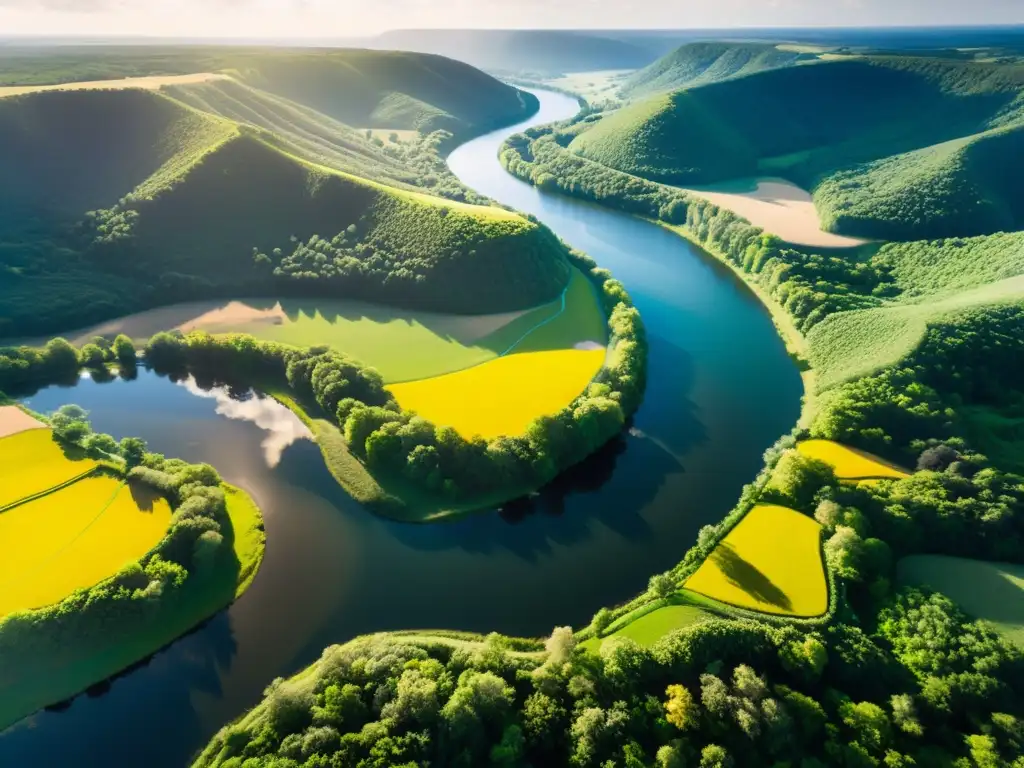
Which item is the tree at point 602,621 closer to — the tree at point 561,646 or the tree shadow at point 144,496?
the tree at point 561,646

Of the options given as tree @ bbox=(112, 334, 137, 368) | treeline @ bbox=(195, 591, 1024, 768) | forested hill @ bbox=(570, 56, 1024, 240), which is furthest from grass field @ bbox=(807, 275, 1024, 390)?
tree @ bbox=(112, 334, 137, 368)

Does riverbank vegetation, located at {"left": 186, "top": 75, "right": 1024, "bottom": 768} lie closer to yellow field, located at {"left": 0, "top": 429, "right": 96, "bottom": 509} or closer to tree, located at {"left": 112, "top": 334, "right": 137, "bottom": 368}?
yellow field, located at {"left": 0, "top": 429, "right": 96, "bottom": 509}

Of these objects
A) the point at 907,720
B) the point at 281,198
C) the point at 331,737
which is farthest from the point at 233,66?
the point at 907,720

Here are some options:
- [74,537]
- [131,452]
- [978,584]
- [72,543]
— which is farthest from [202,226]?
[978,584]

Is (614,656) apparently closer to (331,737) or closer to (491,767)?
(491,767)

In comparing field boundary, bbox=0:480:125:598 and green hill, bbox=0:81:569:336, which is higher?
green hill, bbox=0:81:569:336

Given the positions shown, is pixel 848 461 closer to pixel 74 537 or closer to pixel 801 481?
pixel 801 481

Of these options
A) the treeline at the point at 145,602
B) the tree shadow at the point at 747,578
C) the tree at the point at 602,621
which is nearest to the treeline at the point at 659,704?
the tree shadow at the point at 747,578
